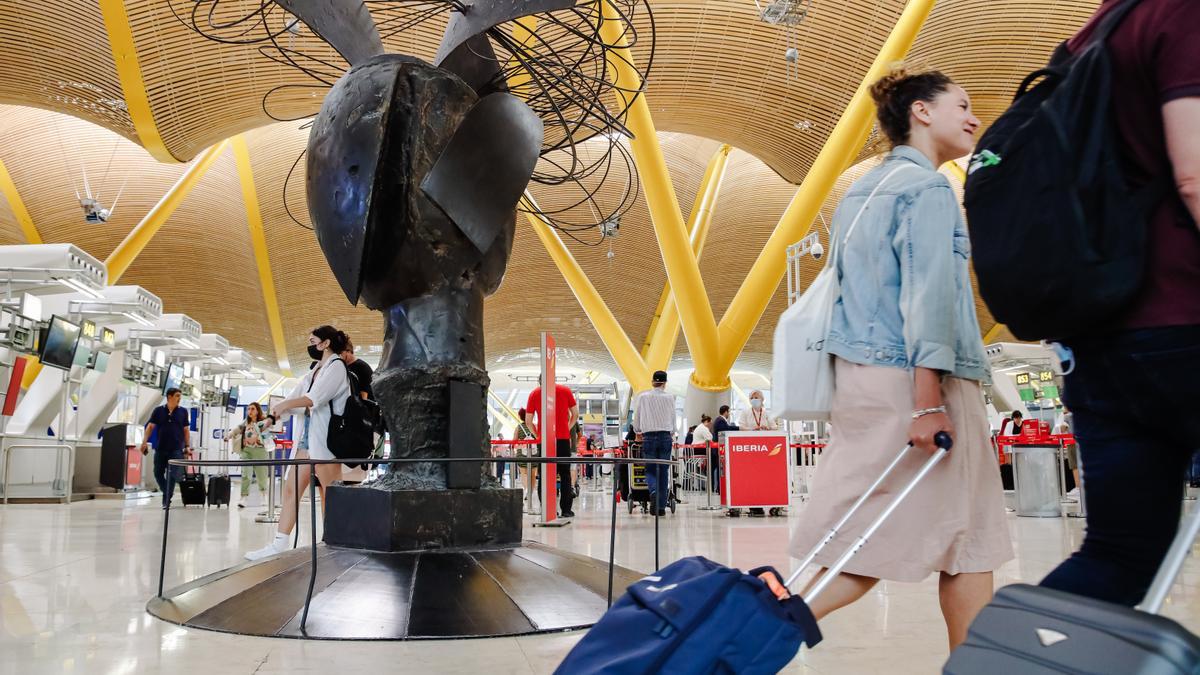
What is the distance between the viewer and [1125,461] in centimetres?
168

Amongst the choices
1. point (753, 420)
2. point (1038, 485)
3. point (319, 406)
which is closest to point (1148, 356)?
point (319, 406)

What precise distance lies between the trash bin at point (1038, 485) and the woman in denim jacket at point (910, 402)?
10014mm

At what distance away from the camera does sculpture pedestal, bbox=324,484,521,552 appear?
15.4ft

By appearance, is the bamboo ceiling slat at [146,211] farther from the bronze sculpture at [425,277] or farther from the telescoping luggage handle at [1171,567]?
the telescoping luggage handle at [1171,567]

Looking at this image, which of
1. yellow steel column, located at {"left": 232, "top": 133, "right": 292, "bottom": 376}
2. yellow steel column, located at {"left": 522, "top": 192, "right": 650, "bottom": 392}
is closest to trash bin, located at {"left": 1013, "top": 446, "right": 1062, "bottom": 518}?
yellow steel column, located at {"left": 522, "top": 192, "right": 650, "bottom": 392}

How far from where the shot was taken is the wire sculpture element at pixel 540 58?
496 centimetres

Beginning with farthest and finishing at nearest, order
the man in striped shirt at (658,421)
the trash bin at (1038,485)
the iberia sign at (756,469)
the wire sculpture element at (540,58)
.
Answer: the man in striped shirt at (658,421)
the iberia sign at (756,469)
the trash bin at (1038,485)
the wire sculpture element at (540,58)

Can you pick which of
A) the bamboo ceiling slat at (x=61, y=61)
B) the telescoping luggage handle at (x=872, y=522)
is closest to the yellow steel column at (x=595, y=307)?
the bamboo ceiling slat at (x=61, y=61)

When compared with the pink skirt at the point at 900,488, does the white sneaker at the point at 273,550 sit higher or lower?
lower

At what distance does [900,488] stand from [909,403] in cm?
22

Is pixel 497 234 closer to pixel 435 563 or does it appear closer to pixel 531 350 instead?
pixel 435 563

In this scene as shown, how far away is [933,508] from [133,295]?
784 inches

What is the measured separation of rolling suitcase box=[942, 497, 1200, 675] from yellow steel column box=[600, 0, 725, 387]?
14536 mm

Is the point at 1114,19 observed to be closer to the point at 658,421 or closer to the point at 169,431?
the point at 658,421
